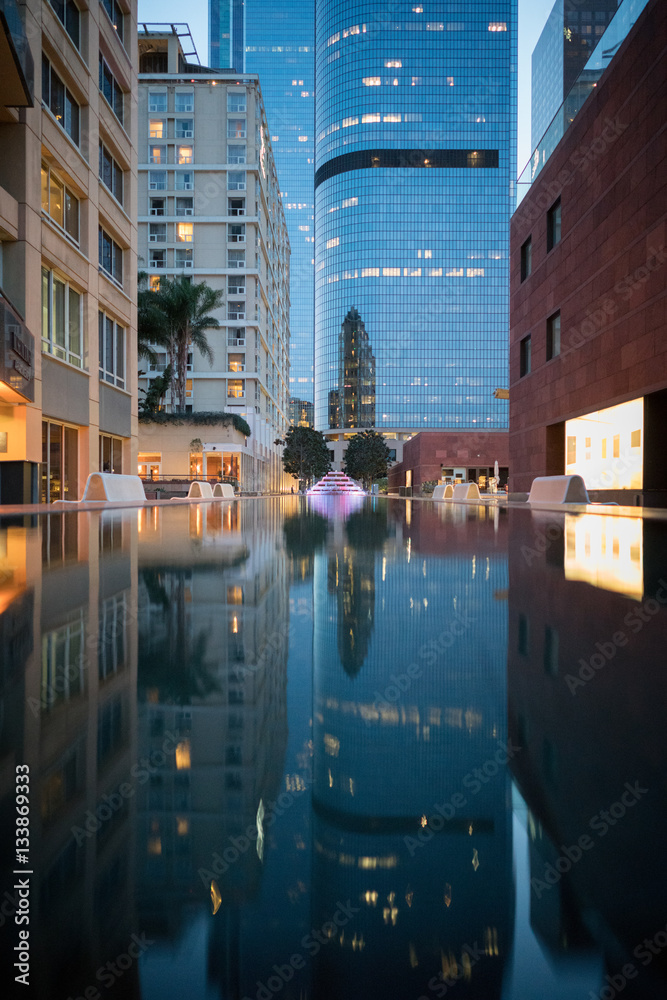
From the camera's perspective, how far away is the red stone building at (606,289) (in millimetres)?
13867

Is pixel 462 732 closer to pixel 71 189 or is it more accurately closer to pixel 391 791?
pixel 391 791

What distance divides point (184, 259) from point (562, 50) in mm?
37832

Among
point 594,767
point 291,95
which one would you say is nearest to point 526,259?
point 594,767


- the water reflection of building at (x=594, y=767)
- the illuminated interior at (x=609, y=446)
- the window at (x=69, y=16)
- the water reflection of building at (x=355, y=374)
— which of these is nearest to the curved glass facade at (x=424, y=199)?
the water reflection of building at (x=355, y=374)

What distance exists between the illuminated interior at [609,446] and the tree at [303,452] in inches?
2147

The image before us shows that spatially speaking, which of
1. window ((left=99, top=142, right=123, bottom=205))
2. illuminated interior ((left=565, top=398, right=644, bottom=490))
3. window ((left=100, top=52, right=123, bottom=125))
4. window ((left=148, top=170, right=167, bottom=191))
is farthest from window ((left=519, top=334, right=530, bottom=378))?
window ((left=148, top=170, right=167, bottom=191))

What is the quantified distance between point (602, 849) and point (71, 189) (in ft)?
71.2

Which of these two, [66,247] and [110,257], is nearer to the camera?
[66,247]

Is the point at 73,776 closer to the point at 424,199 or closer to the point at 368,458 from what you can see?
the point at 368,458

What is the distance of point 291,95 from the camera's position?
16300 centimetres

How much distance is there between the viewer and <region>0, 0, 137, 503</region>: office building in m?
14.3

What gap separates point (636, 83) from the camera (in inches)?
578

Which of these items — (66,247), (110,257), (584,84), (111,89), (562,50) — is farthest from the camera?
(562,50)

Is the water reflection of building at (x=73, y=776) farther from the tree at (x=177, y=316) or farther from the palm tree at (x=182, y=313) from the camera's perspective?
the palm tree at (x=182, y=313)
